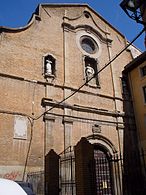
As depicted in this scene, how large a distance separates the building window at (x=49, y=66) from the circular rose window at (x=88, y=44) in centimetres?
308

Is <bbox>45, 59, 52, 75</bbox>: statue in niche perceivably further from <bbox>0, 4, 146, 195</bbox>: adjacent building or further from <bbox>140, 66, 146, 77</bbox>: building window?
<bbox>140, 66, 146, 77</bbox>: building window

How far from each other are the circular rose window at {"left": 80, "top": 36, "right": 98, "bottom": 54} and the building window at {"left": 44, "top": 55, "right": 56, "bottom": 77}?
308cm

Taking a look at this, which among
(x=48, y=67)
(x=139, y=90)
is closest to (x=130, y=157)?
(x=139, y=90)

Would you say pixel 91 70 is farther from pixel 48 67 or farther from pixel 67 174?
pixel 67 174

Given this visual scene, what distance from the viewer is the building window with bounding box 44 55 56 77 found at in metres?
14.6

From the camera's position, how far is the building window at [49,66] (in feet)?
47.8

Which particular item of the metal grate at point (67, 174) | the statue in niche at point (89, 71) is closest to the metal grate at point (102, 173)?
the metal grate at point (67, 174)

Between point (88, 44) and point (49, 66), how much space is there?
14.3 feet

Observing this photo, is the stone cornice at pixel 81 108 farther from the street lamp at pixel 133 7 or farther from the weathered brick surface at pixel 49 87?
the street lamp at pixel 133 7

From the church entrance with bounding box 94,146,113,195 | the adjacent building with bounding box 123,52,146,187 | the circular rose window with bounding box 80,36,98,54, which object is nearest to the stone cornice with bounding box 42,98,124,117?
the adjacent building with bounding box 123,52,146,187

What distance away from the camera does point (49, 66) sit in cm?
1489

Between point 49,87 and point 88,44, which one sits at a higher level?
point 88,44

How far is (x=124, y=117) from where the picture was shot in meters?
16.5

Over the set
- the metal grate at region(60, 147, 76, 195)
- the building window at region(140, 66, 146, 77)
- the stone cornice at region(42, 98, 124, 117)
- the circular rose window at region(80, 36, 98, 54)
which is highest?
the circular rose window at region(80, 36, 98, 54)
